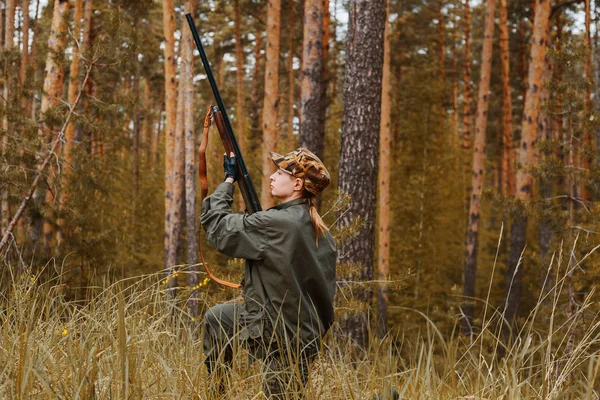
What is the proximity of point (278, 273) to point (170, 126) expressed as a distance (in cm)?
1227

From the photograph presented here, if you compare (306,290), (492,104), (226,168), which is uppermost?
(492,104)

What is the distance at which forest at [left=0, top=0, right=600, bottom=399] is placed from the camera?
2969mm

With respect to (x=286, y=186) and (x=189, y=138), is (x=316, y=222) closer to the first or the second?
(x=286, y=186)

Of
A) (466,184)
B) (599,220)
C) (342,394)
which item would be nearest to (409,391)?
(342,394)

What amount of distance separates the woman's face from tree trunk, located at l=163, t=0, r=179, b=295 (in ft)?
36.0

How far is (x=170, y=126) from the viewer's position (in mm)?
14969

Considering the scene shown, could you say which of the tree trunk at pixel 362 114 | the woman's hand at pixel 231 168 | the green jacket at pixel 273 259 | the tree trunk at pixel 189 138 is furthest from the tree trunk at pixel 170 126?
the green jacket at pixel 273 259

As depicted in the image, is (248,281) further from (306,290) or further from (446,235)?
(446,235)

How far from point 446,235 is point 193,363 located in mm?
18452

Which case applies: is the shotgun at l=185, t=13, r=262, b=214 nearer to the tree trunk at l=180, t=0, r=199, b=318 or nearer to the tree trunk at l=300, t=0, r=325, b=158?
the tree trunk at l=300, t=0, r=325, b=158

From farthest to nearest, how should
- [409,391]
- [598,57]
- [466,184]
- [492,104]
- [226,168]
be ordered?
[492,104] → [466,184] → [598,57] → [226,168] → [409,391]

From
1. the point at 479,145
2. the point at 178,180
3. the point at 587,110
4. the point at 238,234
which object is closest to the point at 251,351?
the point at 238,234

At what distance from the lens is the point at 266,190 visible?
14.4 meters

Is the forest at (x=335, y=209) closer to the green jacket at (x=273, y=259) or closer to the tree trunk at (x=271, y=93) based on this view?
the tree trunk at (x=271, y=93)
